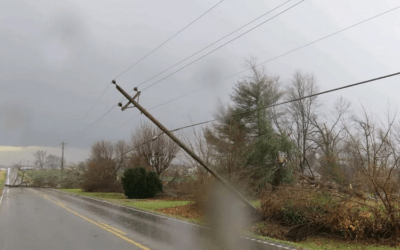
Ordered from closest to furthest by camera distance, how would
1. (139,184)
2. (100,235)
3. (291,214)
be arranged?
1. (100,235)
2. (291,214)
3. (139,184)

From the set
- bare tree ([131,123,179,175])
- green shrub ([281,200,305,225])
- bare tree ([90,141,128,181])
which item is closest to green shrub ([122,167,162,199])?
bare tree ([131,123,179,175])

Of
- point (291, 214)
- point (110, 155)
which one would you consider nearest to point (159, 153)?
point (110, 155)

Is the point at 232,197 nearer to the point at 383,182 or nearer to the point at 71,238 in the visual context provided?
the point at 383,182

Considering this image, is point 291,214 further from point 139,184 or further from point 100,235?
point 139,184

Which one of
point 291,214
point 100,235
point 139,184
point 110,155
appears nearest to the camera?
point 100,235

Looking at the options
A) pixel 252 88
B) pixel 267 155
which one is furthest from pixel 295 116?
pixel 267 155

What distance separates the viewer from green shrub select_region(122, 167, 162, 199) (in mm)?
28125

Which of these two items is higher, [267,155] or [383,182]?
[267,155]

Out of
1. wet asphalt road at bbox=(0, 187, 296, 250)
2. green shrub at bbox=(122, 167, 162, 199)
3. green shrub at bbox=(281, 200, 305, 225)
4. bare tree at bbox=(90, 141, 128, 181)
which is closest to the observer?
wet asphalt road at bbox=(0, 187, 296, 250)

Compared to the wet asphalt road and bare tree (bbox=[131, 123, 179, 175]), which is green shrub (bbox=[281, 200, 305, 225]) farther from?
bare tree (bbox=[131, 123, 179, 175])

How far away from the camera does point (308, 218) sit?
12453 millimetres

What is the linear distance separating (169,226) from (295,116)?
2921 cm

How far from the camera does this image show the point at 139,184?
28141mm

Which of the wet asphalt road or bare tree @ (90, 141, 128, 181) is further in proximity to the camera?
bare tree @ (90, 141, 128, 181)
